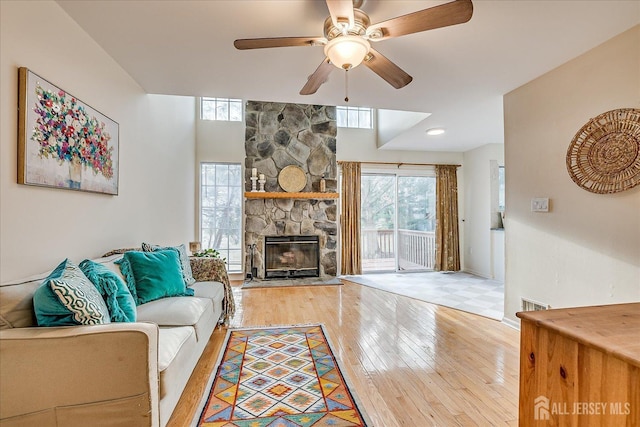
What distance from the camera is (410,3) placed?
1761mm

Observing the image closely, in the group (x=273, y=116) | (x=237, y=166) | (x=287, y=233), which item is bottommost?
(x=287, y=233)

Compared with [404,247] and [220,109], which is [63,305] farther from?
[404,247]

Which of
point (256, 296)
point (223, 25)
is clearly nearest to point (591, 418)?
point (223, 25)

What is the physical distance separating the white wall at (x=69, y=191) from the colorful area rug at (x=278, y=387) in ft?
4.19

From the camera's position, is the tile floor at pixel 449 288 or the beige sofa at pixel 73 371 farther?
the tile floor at pixel 449 288

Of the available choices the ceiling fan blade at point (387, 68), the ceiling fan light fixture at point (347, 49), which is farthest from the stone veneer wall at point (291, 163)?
the ceiling fan light fixture at point (347, 49)

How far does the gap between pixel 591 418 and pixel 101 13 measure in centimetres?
300

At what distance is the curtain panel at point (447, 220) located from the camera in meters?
5.79

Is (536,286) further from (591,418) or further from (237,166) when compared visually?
(237,166)

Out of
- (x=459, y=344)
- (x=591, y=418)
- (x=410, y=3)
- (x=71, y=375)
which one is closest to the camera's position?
(x=591, y=418)

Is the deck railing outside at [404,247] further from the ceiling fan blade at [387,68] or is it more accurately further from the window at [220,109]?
the ceiling fan blade at [387,68]

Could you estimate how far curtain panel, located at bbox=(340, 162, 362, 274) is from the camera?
549 centimetres

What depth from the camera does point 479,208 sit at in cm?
552

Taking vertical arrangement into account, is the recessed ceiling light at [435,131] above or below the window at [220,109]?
below
